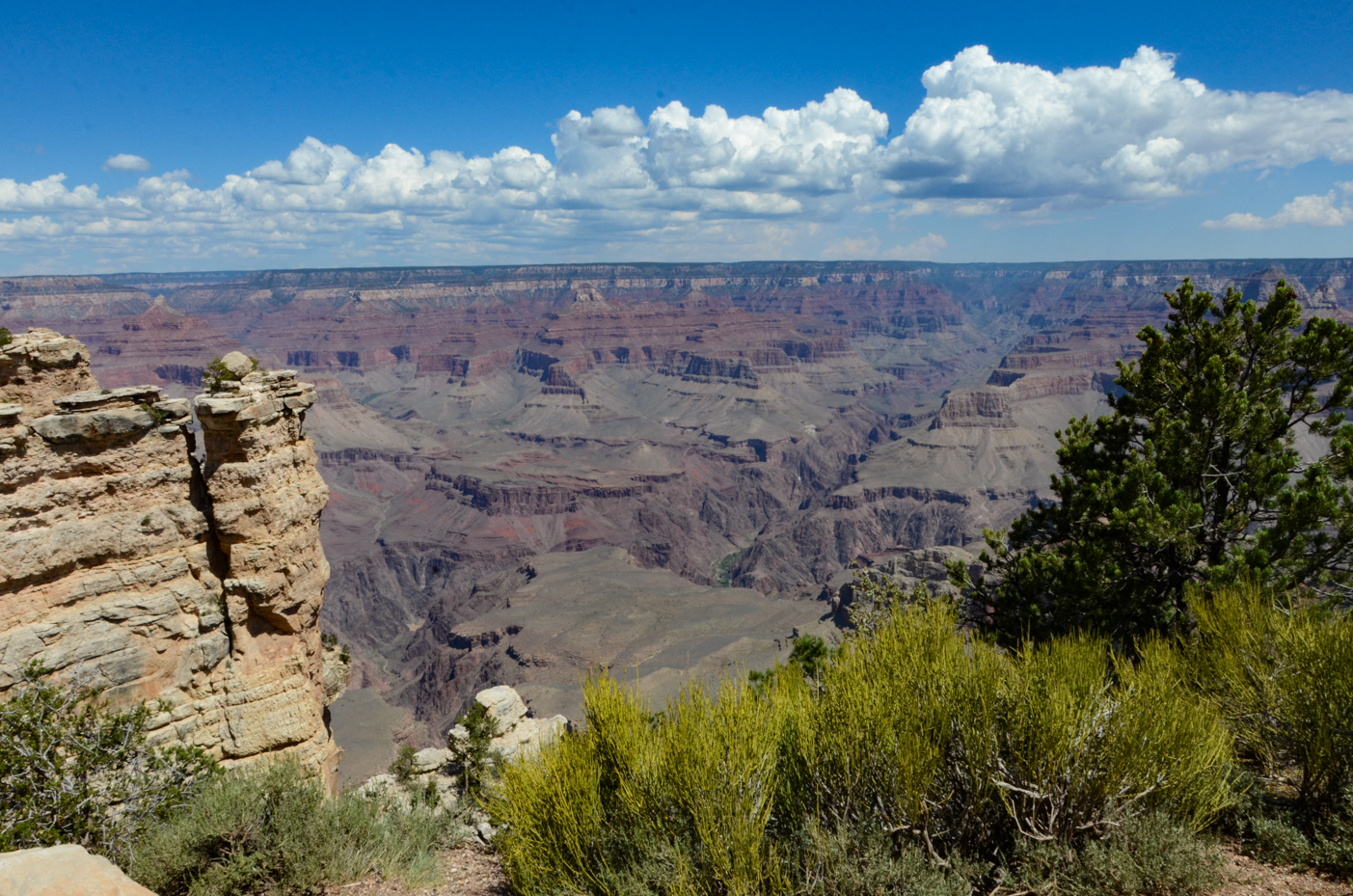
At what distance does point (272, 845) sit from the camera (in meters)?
11.9

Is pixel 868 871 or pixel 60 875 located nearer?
pixel 60 875

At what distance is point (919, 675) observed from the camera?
35.1ft

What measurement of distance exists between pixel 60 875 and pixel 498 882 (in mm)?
6967

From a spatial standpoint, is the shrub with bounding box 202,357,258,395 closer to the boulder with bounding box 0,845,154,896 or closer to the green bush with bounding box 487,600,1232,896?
the boulder with bounding box 0,845,154,896

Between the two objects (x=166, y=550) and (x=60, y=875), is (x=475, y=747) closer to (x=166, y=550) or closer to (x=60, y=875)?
(x=166, y=550)

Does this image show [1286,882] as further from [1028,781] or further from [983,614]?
[983,614]

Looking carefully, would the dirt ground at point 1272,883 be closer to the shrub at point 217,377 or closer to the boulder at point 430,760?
the shrub at point 217,377

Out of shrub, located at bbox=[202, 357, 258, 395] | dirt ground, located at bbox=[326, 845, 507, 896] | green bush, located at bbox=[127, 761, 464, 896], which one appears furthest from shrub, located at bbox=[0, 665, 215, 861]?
shrub, located at bbox=[202, 357, 258, 395]

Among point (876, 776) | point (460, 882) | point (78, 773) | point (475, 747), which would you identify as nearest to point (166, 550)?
point (78, 773)

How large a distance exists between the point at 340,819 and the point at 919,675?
10.3 metres

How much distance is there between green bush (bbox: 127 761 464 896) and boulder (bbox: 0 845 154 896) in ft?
10.7

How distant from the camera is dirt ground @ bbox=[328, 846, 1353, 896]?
10.0 m

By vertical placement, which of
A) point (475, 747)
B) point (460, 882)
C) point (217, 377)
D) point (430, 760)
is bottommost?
point (430, 760)

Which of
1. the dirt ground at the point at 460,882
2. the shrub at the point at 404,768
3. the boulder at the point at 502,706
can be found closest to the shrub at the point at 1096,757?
the dirt ground at the point at 460,882
